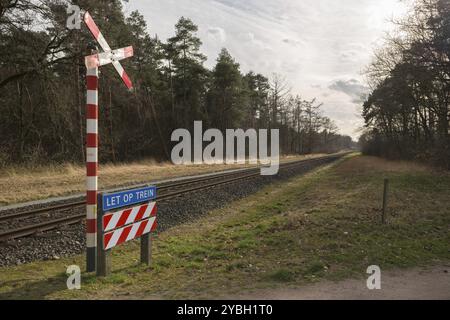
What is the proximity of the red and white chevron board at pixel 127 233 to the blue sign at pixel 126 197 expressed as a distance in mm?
374

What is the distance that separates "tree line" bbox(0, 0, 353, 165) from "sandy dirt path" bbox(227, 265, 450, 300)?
4.56 meters

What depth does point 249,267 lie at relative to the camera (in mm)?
6555

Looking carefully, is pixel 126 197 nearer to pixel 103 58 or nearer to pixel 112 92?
pixel 103 58

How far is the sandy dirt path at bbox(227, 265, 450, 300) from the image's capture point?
5137 millimetres

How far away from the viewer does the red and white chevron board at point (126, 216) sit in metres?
5.89

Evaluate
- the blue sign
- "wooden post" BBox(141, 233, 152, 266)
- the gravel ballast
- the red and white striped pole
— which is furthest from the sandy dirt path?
the gravel ballast

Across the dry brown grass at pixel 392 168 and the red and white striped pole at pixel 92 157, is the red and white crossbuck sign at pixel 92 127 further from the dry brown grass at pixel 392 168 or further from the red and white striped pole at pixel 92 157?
the dry brown grass at pixel 392 168

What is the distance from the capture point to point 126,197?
617 centimetres

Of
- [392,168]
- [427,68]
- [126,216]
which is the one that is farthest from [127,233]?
[392,168]

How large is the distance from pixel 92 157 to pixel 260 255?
3.35 metres

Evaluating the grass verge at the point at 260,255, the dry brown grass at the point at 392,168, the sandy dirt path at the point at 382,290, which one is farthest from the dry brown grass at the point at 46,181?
the dry brown grass at the point at 392,168
